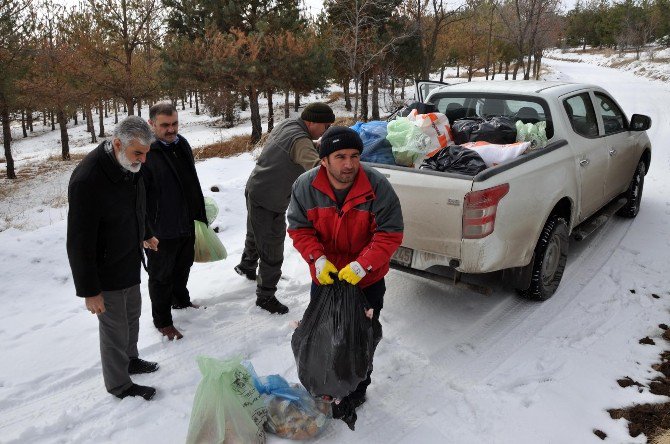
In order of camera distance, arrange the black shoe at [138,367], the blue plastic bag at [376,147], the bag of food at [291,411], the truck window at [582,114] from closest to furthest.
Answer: the bag of food at [291,411]
the black shoe at [138,367]
the blue plastic bag at [376,147]
the truck window at [582,114]

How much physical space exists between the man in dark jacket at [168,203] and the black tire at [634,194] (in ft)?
18.3

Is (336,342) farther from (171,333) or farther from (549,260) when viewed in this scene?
(549,260)

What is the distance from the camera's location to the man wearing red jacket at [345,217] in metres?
2.55

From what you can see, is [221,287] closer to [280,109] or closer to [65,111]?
[65,111]

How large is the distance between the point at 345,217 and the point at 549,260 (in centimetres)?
257

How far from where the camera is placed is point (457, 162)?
3.70 metres

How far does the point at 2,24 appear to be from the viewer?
17.4 metres

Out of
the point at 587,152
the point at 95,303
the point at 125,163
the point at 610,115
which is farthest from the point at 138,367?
the point at 610,115

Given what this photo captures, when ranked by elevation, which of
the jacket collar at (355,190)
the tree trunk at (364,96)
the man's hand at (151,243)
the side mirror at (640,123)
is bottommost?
the man's hand at (151,243)

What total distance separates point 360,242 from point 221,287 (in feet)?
8.05

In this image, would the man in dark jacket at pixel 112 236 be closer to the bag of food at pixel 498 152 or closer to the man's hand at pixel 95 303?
the man's hand at pixel 95 303

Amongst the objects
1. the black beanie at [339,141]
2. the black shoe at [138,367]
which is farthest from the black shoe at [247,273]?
the black beanie at [339,141]

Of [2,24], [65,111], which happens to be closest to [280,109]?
[65,111]

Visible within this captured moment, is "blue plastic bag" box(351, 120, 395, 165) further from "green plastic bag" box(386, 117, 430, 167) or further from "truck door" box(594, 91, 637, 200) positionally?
"truck door" box(594, 91, 637, 200)
